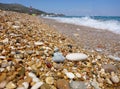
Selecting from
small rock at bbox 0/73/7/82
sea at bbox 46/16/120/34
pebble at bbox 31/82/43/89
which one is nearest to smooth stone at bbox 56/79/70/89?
pebble at bbox 31/82/43/89

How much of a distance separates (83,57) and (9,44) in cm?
132

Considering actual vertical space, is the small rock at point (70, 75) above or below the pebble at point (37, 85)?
below

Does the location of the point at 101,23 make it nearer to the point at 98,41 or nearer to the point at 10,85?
the point at 98,41

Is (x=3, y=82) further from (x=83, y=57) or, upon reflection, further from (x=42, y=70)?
(x=83, y=57)

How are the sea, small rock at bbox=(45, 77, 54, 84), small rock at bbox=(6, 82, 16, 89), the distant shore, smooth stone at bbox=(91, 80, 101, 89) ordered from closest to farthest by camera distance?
small rock at bbox=(6, 82, 16, 89) → small rock at bbox=(45, 77, 54, 84) → smooth stone at bbox=(91, 80, 101, 89) → the distant shore → the sea

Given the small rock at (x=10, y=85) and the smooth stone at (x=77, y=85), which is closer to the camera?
the small rock at (x=10, y=85)

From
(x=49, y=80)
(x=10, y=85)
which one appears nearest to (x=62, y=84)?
(x=49, y=80)

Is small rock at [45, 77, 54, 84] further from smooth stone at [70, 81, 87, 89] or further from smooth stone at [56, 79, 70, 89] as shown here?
smooth stone at [70, 81, 87, 89]

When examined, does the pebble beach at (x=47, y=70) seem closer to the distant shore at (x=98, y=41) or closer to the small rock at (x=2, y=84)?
the small rock at (x=2, y=84)

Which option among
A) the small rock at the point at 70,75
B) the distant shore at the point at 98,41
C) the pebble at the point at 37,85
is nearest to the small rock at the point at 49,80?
the pebble at the point at 37,85

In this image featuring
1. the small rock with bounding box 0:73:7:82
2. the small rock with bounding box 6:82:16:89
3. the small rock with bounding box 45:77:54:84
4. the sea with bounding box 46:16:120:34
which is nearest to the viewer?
the small rock with bounding box 6:82:16:89

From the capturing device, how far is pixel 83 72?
2730mm

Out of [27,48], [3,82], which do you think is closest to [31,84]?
[3,82]

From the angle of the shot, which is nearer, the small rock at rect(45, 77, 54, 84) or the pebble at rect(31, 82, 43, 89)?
the pebble at rect(31, 82, 43, 89)
